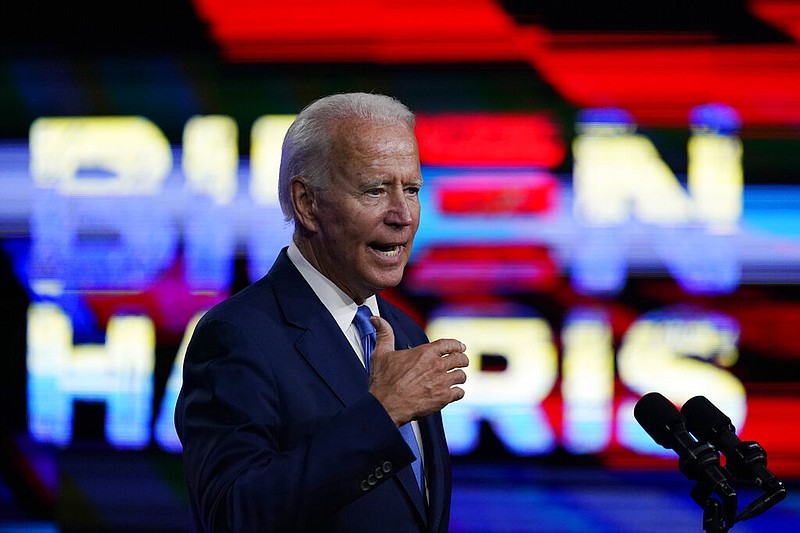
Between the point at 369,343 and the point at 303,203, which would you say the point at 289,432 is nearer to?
the point at 369,343

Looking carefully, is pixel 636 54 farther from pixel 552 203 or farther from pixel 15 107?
pixel 15 107

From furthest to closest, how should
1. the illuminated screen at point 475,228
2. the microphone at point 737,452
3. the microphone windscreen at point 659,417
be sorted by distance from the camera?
the illuminated screen at point 475,228
the microphone windscreen at point 659,417
the microphone at point 737,452

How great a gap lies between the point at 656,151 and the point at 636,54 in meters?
0.34

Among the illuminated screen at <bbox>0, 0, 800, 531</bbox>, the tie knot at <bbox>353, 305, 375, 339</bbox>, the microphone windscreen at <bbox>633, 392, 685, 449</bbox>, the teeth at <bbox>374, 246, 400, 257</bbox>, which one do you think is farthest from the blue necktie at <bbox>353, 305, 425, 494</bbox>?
the illuminated screen at <bbox>0, 0, 800, 531</bbox>

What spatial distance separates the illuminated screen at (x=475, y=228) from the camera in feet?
11.2

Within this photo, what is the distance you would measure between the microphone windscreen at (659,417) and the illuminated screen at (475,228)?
180cm

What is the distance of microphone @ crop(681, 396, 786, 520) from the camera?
1.44m

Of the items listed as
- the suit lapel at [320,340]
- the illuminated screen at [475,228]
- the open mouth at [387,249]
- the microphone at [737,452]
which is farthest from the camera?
the illuminated screen at [475,228]

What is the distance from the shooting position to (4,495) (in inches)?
144

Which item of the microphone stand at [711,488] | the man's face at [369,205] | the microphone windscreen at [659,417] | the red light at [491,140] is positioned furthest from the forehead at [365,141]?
the red light at [491,140]

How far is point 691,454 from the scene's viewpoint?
1.49 m

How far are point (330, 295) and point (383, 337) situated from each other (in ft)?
0.77

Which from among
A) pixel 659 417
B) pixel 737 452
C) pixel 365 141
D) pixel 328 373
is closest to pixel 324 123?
pixel 365 141

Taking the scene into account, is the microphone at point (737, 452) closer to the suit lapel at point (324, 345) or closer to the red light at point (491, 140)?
the suit lapel at point (324, 345)
